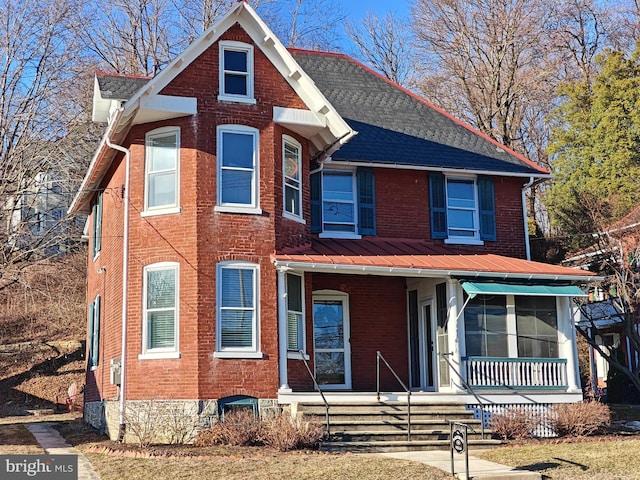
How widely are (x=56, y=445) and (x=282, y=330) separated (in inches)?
205

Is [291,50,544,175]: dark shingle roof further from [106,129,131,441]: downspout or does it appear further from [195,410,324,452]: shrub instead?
[195,410,324,452]: shrub

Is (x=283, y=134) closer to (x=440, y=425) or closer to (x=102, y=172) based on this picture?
(x=102, y=172)

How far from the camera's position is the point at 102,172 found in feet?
67.1

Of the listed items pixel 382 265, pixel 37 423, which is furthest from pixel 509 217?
pixel 37 423

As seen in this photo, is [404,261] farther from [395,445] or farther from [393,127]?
[393,127]

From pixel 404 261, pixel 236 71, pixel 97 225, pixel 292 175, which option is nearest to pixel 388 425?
pixel 404 261

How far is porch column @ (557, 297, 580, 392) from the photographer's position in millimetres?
18766

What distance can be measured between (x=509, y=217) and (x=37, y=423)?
14451mm

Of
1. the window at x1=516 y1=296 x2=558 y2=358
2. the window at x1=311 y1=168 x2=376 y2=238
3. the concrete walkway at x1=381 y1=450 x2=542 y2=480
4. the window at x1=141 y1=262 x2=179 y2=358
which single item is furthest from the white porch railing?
the window at x1=141 y1=262 x2=179 y2=358

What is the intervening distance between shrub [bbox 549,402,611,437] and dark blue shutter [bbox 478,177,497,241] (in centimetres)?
576

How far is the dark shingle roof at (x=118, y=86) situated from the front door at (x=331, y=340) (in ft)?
21.3

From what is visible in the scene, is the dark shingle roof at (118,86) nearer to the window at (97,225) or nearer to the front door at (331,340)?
the window at (97,225)

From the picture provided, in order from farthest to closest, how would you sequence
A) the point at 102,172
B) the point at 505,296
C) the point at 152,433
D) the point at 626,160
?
1. the point at 626,160
2. the point at 102,172
3. the point at 505,296
4. the point at 152,433

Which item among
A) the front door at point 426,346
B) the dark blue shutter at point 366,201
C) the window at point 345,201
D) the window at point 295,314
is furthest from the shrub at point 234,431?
the dark blue shutter at point 366,201
